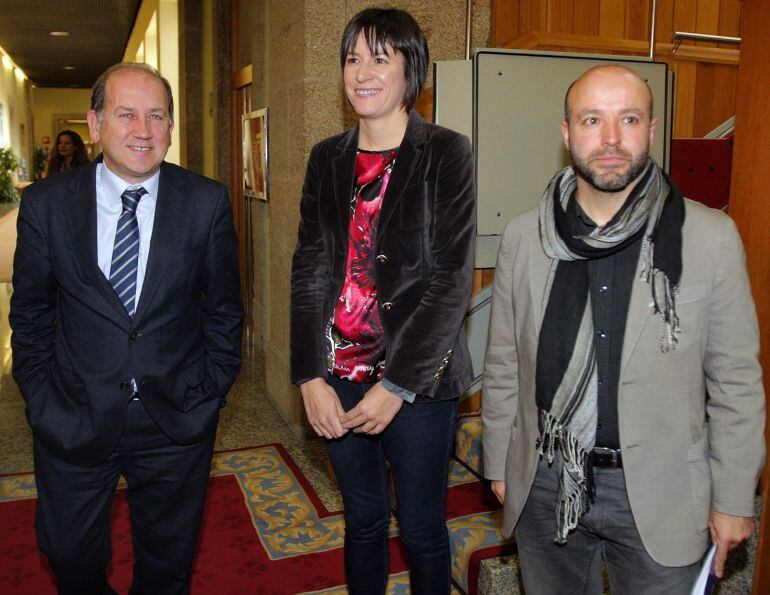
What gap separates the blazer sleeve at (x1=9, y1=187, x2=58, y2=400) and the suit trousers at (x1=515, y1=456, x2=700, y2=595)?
137 cm

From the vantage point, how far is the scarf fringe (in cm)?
154

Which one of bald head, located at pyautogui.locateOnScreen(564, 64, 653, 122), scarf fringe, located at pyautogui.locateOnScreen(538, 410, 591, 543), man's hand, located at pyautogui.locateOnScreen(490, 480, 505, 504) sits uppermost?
bald head, located at pyautogui.locateOnScreen(564, 64, 653, 122)

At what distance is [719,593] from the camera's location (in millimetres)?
2279

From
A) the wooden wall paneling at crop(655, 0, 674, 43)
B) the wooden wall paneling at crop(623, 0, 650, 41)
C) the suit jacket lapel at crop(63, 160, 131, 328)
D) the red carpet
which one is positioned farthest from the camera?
the wooden wall paneling at crop(655, 0, 674, 43)

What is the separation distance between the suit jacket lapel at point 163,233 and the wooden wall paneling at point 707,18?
3821mm

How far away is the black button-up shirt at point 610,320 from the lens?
1.53 meters

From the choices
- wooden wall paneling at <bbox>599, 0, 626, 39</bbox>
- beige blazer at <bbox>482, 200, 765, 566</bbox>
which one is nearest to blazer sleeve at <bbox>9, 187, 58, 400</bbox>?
beige blazer at <bbox>482, 200, 765, 566</bbox>

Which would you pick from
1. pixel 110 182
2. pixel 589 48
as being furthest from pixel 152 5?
pixel 110 182

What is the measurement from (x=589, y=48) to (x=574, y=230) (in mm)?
2888

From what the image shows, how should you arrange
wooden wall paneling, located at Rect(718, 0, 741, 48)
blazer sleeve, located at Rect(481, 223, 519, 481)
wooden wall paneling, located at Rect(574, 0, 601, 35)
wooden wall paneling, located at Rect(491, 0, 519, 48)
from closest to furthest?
blazer sleeve, located at Rect(481, 223, 519, 481) < wooden wall paneling, located at Rect(491, 0, 519, 48) < wooden wall paneling, located at Rect(574, 0, 601, 35) < wooden wall paneling, located at Rect(718, 0, 741, 48)

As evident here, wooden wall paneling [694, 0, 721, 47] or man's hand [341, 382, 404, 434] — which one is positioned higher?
wooden wall paneling [694, 0, 721, 47]

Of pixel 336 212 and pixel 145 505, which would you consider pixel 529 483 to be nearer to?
pixel 336 212

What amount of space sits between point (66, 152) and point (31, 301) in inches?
172

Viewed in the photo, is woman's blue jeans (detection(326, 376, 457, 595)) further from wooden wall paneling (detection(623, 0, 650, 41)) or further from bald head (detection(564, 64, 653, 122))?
wooden wall paneling (detection(623, 0, 650, 41))
